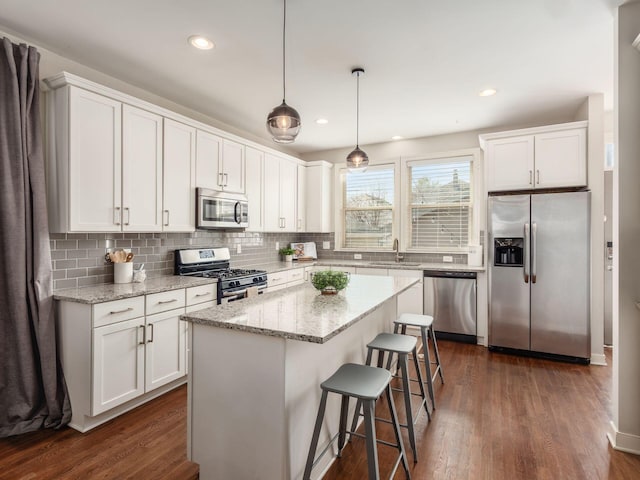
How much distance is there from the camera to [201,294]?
10.6ft

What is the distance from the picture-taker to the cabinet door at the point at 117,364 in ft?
7.95

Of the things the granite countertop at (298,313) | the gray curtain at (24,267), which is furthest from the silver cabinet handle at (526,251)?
the gray curtain at (24,267)

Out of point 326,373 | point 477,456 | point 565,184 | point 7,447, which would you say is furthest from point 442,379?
point 7,447

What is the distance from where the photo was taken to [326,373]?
210 centimetres

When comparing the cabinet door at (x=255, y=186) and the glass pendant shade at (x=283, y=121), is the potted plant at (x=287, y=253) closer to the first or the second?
the cabinet door at (x=255, y=186)

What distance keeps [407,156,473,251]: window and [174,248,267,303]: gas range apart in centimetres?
252

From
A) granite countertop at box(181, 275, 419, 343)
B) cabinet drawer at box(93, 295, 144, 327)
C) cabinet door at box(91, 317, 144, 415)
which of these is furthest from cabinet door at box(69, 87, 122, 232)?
granite countertop at box(181, 275, 419, 343)

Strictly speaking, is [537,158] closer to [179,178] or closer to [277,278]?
[277,278]

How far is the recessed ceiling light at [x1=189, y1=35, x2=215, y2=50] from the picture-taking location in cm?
254

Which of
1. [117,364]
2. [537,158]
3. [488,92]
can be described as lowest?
[117,364]

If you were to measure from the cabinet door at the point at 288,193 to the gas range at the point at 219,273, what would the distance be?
1.24 meters

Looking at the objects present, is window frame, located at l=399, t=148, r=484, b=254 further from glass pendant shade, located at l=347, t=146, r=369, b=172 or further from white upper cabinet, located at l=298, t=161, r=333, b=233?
glass pendant shade, located at l=347, t=146, r=369, b=172

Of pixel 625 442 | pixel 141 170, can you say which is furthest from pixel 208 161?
pixel 625 442

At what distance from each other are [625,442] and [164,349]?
331 centimetres
